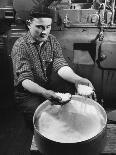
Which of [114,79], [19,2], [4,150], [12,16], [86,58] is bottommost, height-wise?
[4,150]

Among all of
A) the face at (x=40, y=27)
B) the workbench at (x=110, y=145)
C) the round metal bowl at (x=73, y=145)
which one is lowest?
the workbench at (x=110, y=145)

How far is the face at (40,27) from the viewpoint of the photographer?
290cm

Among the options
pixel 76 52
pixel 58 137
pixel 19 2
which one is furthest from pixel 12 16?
pixel 58 137

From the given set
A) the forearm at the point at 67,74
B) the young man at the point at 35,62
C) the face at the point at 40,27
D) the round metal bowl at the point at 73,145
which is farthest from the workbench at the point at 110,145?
the face at the point at 40,27

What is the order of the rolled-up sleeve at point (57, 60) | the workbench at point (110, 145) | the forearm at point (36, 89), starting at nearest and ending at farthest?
1. the workbench at point (110, 145)
2. the forearm at point (36, 89)
3. the rolled-up sleeve at point (57, 60)

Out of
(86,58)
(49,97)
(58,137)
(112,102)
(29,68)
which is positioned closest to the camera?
(58,137)

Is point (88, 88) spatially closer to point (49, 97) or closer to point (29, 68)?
point (49, 97)

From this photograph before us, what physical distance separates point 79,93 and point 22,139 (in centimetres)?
165

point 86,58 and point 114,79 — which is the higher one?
point 86,58

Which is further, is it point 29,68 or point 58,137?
point 29,68

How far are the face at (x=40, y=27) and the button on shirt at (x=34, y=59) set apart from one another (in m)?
0.14

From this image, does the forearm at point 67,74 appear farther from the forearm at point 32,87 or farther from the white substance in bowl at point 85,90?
the white substance in bowl at point 85,90

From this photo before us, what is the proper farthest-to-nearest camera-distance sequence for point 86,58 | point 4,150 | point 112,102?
point 112,102 < point 86,58 < point 4,150

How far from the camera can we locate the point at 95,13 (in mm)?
4219
